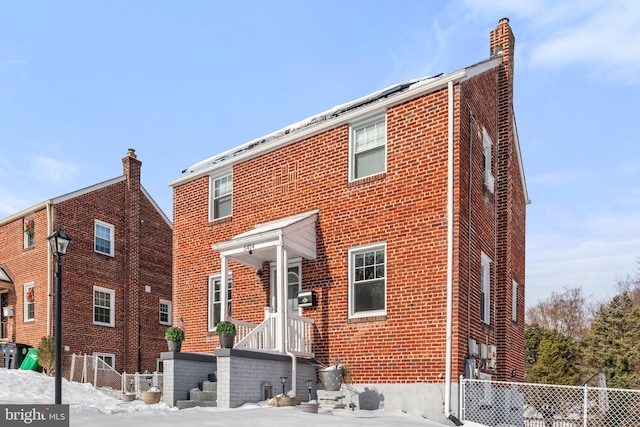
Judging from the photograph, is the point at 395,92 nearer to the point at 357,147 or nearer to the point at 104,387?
the point at 357,147

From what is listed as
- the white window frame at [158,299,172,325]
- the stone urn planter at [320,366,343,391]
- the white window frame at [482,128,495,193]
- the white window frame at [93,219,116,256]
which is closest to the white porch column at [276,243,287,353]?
the stone urn planter at [320,366,343,391]

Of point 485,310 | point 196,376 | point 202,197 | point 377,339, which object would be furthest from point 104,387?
point 485,310

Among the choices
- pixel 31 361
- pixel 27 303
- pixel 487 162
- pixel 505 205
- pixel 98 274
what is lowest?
pixel 31 361

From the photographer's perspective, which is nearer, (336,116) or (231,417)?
(231,417)

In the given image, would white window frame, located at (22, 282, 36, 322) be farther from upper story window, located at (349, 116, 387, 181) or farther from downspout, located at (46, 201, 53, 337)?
upper story window, located at (349, 116, 387, 181)

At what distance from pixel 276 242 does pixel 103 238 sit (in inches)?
584

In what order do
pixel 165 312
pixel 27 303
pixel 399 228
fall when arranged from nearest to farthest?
pixel 399 228
pixel 27 303
pixel 165 312

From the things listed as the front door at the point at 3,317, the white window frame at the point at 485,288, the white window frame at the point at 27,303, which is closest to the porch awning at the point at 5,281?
the front door at the point at 3,317

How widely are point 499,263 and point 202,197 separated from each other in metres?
8.85

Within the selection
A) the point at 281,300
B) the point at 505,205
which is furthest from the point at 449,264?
the point at 505,205

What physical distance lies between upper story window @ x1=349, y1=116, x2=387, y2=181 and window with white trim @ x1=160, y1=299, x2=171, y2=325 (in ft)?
54.5

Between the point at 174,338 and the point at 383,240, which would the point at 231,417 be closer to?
the point at 174,338

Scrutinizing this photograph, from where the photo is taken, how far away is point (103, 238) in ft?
84.0

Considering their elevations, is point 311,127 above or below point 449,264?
above
